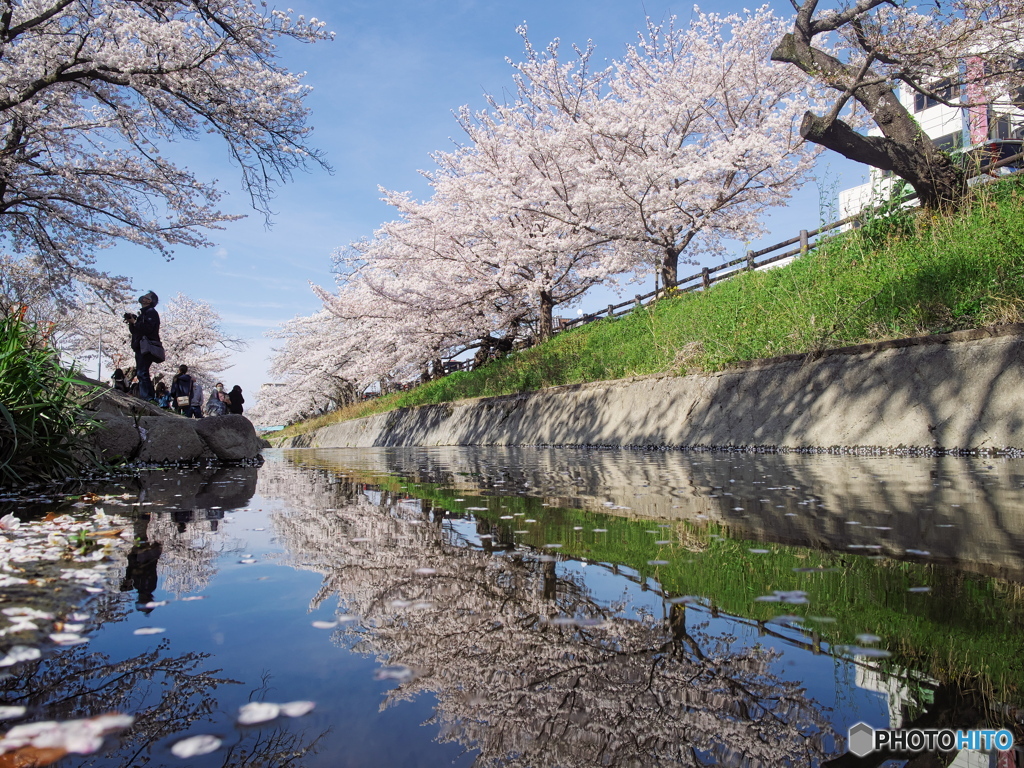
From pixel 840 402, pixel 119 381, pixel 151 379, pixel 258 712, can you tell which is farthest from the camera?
pixel 151 379

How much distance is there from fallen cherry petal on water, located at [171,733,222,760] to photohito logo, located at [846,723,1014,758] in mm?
1150

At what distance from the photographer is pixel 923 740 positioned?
1077 mm

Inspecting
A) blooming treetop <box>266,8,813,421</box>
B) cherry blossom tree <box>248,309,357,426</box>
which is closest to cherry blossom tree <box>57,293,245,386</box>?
cherry blossom tree <box>248,309,357,426</box>

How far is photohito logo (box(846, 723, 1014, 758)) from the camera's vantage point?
1057 millimetres

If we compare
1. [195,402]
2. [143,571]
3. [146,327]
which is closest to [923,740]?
[143,571]

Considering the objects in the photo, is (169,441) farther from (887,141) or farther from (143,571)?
(887,141)

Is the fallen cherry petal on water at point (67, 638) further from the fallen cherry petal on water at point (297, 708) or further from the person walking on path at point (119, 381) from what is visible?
the person walking on path at point (119, 381)

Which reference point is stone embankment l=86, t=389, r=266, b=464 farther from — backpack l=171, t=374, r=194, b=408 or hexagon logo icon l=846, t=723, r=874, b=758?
hexagon logo icon l=846, t=723, r=874, b=758

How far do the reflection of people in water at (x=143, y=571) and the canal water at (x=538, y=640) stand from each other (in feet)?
0.05

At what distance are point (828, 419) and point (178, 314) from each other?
42.0m

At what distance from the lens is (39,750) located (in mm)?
982

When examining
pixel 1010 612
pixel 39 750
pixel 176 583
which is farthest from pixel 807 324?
pixel 39 750

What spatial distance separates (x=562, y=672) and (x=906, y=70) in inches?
424

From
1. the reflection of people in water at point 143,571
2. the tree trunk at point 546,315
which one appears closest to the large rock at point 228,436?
the reflection of people in water at point 143,571
